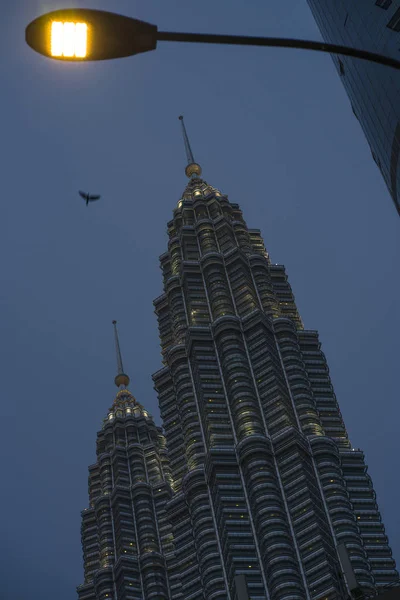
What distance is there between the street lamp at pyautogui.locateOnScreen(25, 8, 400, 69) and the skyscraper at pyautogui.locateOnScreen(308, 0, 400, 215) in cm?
4492

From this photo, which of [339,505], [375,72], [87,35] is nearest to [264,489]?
[339,505]

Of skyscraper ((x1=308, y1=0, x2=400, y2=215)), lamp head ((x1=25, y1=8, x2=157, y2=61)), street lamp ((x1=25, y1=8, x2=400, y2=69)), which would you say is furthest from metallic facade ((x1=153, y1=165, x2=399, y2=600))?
lamp head ((x1=25, y1=8, x2=157, y2=61))

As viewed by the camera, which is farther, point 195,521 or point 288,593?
point 195,521

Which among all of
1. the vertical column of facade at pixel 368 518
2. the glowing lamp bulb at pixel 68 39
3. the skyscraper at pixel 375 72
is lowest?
the glowing lamp bulb at pixel 68 39

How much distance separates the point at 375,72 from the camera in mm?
58500

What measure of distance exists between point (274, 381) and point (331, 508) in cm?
3207

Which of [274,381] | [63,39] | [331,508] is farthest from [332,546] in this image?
[63,39]

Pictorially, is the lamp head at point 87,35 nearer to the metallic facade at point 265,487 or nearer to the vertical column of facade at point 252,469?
the metallic facade at point 265,487

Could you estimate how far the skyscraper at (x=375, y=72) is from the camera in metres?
55.7

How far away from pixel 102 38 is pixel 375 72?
4993 centimetres

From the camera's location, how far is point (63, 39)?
11.2 metres

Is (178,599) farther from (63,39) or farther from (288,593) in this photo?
(63,39)

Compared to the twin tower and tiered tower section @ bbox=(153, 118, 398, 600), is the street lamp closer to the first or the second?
tiered tower section @ bbox=(153, 118, 398, 600)

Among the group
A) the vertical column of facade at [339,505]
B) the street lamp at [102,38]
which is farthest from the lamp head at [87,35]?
the vertical column of facade at [339,505]
